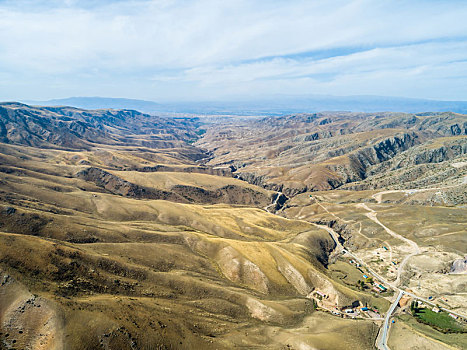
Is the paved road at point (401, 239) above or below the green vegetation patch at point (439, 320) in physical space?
above

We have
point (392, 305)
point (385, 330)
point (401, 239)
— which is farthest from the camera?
point (401, 239)

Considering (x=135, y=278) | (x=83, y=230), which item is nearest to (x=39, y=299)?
(x=135, y=278)

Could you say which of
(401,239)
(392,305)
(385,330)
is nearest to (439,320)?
(392,305)

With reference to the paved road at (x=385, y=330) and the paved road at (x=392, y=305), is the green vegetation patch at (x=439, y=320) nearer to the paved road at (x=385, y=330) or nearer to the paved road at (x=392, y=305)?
the paved road at (x=392, y=305)

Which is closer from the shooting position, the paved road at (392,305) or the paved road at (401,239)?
the paved road at (392,305)

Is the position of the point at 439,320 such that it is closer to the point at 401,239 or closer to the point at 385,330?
the point at 385,330

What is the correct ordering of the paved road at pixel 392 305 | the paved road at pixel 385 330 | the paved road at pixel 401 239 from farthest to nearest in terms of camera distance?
1. the paved road at pixel 401 239
2. the paved road at pixel 392 305
3. the paved road at pixel 385 330

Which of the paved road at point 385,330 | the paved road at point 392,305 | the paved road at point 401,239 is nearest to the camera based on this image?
the paved road at point 385,330

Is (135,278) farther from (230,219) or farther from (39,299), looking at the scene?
(230,219)

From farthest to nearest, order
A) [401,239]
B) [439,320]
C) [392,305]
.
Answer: [401,239] < [392,305] < [439,320]

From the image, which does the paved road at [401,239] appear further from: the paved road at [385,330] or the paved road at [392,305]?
the paved road at [385,330]

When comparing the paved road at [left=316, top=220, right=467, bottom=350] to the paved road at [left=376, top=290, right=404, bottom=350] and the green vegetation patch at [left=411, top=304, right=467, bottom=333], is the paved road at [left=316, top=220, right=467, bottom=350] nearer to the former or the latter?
the paved road at [left=376, top=290, right=404, bottom=350]

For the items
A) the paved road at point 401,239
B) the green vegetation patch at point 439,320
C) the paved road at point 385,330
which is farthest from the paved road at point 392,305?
the paved road at point 401,239
